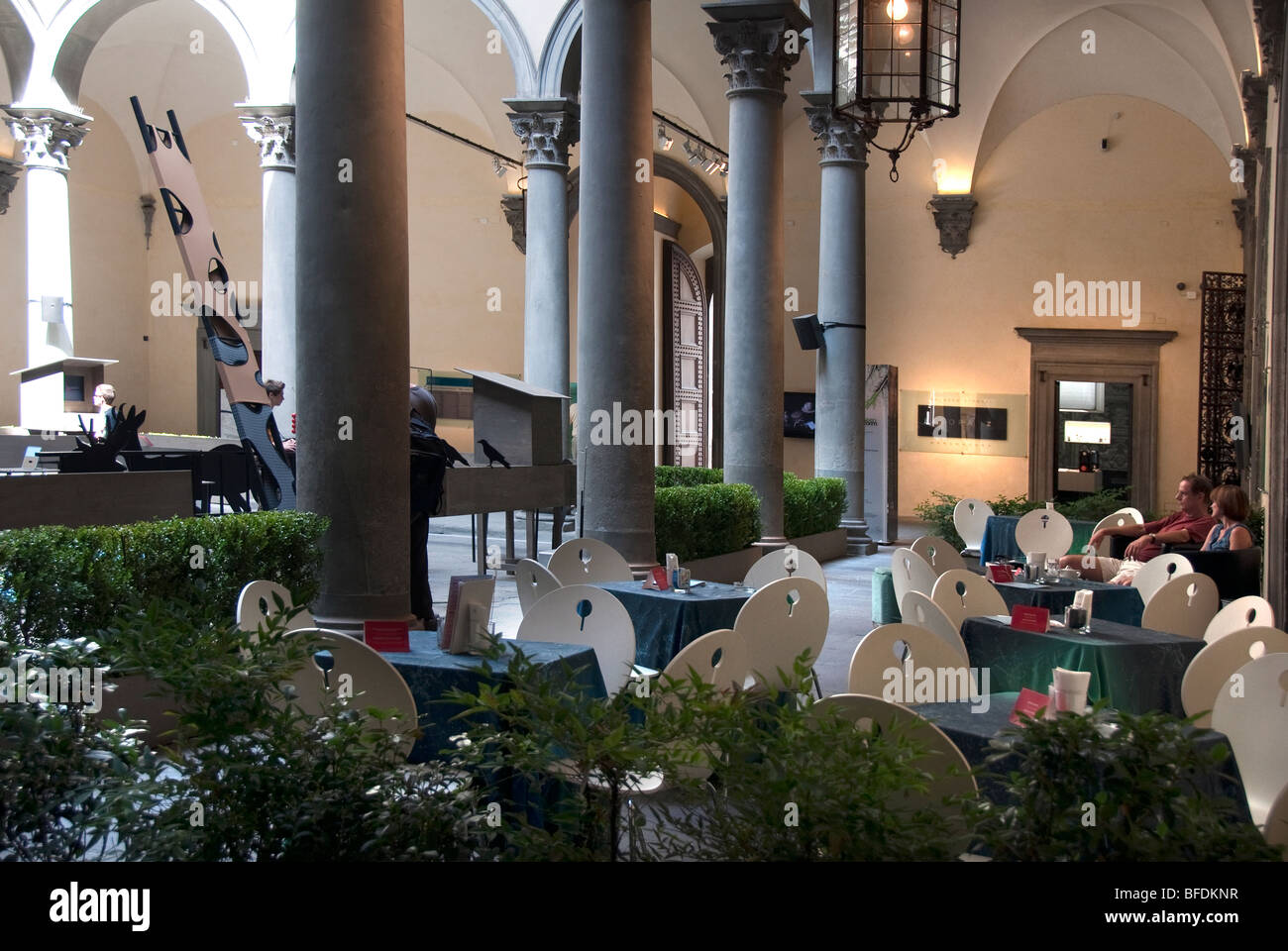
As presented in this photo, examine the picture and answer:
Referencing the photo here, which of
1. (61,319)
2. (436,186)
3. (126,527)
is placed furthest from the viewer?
(436,186)

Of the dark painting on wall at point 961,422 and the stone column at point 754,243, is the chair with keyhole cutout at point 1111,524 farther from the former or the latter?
the dark painting on wall at point 961,422

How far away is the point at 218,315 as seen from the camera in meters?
8.62

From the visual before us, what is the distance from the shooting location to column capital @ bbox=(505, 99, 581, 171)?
12422 millimetres

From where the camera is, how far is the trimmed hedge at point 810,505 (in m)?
11.9

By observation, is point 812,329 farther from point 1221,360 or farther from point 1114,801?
point 1114,801

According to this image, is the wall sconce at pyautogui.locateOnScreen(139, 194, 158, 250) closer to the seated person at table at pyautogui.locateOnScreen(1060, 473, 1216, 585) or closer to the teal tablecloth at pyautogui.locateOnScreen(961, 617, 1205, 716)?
the seated person at table at pyautogui.locateOnScreen(1060, 473, 1216, 585)

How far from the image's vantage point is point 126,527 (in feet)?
15.3

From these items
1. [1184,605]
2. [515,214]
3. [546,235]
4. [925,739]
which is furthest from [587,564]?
[515,214]

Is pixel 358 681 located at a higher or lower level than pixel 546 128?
lower

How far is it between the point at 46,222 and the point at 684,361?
35.3ft

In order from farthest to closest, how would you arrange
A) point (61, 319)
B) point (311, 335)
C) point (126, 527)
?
1. point (61, 319)
2. point (311, 335)
3. point (126, 527)

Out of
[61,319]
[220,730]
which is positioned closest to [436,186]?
[61,319]
